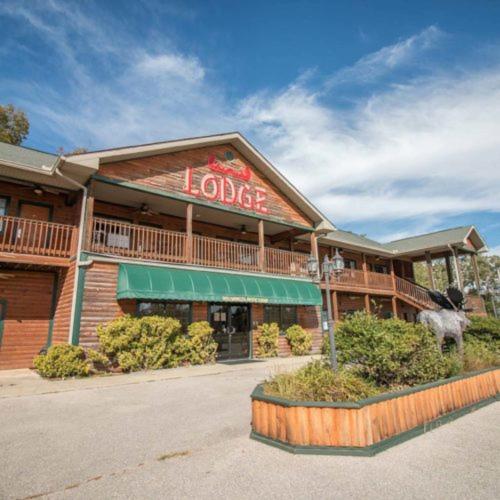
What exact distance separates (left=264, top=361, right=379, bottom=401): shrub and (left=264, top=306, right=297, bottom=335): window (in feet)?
36.9

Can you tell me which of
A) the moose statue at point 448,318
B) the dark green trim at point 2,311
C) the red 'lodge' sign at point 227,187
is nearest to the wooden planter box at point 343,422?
the moose statue at point 448,318

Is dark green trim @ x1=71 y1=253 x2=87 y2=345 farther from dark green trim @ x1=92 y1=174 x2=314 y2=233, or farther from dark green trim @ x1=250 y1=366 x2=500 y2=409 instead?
dark green trim @ x1=250 y1=366 x2=500 y2=409

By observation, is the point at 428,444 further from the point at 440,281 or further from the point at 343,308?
the point at 440,281

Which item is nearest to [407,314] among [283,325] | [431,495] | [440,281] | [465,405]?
[283,325]

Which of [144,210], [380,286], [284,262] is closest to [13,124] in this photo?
[144,210]

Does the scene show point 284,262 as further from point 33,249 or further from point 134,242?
point 33,249

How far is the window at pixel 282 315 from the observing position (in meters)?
17.7

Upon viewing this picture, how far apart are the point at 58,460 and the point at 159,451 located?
1349mm

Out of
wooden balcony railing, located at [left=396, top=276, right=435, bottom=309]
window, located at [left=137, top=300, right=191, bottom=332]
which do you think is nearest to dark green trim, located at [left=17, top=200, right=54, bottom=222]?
window, located at [left=137, top=300, right=191, bottom=332]

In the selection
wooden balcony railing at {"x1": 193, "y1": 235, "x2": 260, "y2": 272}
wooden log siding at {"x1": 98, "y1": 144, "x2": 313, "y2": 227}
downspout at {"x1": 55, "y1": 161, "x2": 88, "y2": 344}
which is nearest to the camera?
downspout at {"x1": 55, "y1": 161, "x2": 88, "y2": 344}

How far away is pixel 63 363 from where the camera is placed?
10539mm

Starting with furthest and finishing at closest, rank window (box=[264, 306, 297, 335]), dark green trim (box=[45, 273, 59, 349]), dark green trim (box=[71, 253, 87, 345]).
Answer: window (box=[264, 306, 297, 335]) < dark green trim (box=[45, 273, 59, 349]) < dark green trim (box=[71, 253, 87, 345])

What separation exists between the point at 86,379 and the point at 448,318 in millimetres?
11336

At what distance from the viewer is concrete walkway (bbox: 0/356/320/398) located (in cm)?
895
